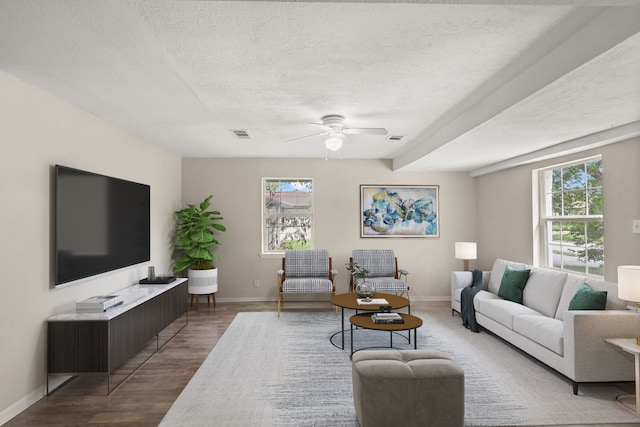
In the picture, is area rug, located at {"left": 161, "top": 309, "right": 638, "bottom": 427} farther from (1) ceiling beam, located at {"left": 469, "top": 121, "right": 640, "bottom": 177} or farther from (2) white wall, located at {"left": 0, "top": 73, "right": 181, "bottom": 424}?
(1) ceiling beam, located at {"left": 469, "top": 121, "right": 640, "bottom": 177}

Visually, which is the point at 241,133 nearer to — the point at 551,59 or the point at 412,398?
the point at 551,59

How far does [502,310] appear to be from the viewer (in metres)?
3.88

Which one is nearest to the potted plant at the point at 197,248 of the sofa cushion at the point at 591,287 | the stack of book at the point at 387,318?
the stack of book at the point at 387,318

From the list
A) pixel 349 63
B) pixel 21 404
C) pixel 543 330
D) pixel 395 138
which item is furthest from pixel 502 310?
pixel 21 404

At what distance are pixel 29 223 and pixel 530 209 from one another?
5.44 m

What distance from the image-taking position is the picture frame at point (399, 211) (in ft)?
20.5

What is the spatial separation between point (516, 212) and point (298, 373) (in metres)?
3.85

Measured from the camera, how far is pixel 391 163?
6.29 meters

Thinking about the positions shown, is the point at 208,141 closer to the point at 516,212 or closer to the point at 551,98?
the point at 551,98

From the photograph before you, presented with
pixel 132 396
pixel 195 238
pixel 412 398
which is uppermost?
pixel 195 238

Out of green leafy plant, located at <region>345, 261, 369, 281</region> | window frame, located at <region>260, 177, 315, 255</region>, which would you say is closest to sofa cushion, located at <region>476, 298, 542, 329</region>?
green leafy plant, located at <region>345, 261, 369, 281</region>

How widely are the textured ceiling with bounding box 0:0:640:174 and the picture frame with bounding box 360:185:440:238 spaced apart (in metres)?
2.34

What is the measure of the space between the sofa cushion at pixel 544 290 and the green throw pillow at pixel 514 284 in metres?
0.05

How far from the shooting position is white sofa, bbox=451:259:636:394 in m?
2.78
